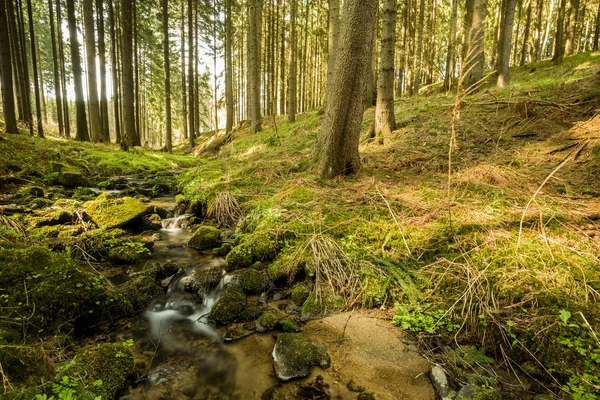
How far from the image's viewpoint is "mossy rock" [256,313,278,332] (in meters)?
2.99

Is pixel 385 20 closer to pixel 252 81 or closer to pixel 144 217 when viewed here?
pixel 144 217

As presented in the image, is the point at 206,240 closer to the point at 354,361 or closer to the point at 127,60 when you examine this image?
the point at 354,361

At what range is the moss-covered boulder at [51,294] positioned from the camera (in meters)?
2.52

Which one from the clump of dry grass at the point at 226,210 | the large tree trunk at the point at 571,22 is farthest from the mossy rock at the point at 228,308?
the large tree trunk at the point at 571,22

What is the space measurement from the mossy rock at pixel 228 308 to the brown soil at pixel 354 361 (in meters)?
0.36

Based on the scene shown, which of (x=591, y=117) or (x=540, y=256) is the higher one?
(x=591, y=117)

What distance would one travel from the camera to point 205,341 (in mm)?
2975

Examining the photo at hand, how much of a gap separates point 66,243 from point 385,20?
27.0 feet

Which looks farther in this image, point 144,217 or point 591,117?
point 144,217

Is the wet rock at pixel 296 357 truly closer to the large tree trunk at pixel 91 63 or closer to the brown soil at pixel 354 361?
the brown soil at pixel 354 361

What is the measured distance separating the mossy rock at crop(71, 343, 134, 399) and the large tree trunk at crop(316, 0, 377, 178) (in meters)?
4.15

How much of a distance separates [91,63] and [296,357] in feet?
57.3

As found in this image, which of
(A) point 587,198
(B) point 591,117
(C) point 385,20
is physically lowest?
(A) point 587,198

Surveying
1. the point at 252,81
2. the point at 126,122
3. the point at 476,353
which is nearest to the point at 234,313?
the point at 476,353
